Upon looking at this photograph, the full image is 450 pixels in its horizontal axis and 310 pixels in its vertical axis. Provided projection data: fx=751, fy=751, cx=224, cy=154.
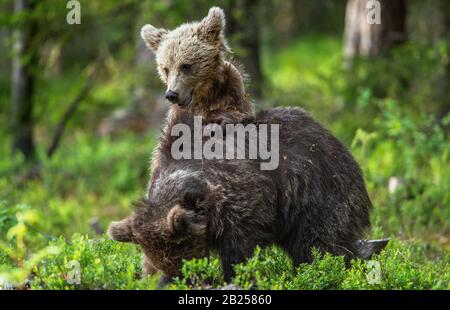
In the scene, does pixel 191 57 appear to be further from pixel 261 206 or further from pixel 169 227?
pixel 169 227

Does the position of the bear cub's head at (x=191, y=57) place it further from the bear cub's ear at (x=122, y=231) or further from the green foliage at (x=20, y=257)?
the green foliage at (x=20, y=257)

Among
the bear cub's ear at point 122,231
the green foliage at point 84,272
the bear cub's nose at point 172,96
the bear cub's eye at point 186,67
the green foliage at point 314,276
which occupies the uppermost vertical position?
the bear cub's eye at point 186,67

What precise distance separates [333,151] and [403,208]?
8.80 feet

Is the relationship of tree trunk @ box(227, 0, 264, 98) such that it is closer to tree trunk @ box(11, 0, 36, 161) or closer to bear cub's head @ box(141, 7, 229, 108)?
bear cub's head @ box(141, 7, 229, 108)

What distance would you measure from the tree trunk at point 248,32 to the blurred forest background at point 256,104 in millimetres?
25

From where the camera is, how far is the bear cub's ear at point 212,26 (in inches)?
275

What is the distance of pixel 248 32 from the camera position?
11.8m

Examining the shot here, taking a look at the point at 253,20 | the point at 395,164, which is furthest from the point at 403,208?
the point at 253,20

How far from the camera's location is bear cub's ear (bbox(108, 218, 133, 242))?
537cm

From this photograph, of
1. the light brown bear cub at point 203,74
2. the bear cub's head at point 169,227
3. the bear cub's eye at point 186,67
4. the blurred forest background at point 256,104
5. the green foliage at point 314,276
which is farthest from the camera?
the blurred forest background at point 256,104

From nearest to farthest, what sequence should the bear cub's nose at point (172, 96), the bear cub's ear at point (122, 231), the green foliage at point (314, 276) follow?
1. the green foliage at point (314, 276)
2. the bear cub's ear at point (122, 231)
3. the bear cub's nose at point (172, 96)

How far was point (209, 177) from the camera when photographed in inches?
218

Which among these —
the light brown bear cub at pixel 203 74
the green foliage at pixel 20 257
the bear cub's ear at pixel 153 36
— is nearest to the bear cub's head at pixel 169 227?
the green foliage at pixel 20 257

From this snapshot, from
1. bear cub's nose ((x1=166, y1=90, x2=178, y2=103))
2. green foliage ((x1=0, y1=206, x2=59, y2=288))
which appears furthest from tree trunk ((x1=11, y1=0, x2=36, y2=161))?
green foliage ((x1=0, y1=206, x2=59, y2=288))
